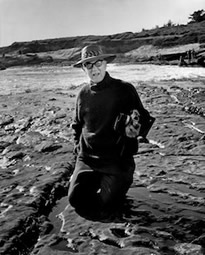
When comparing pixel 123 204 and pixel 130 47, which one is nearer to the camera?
pixel 123 204

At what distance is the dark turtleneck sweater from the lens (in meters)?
3.38

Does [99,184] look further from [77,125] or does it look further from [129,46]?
[129,46]

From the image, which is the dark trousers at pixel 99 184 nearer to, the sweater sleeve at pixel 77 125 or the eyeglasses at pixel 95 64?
the sweater sleeve at pixel 77 125

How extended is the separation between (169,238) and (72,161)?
2.12m

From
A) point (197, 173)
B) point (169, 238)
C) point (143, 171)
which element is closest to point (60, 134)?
point (143, 171)

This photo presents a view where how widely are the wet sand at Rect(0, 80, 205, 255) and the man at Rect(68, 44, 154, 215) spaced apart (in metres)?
0.17

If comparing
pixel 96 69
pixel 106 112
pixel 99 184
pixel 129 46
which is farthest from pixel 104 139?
pixel 129 46

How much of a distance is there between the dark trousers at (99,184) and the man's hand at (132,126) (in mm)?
300

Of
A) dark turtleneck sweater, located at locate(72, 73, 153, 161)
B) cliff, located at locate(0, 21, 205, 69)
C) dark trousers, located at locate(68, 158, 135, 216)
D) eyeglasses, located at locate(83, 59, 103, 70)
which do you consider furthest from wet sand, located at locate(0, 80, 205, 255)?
cliff, located at locate(0, 21, 205, 69)

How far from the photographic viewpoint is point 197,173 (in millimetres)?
4262

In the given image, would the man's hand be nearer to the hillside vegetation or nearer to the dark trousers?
the dark trousers

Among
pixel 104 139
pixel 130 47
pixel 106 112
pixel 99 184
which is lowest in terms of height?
pixel 99 184

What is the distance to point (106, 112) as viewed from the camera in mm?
3393

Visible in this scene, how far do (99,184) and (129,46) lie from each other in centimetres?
5827
